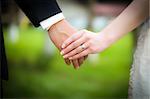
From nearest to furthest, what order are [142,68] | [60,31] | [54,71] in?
1. [142,68]
2. [60,31]
3. [54,71]

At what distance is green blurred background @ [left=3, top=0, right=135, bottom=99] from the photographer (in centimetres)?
140

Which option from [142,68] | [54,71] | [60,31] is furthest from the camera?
[54,71]

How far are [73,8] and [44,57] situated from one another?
273 mm

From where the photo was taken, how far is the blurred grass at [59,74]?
142cm

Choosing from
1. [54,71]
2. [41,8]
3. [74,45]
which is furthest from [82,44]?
[54,71]

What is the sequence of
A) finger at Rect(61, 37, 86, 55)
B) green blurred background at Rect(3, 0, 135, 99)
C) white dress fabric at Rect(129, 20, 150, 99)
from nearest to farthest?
white dress fabric at Rect(129, 20, 150, 99) < finger at Rect(61, 37, 86, 55) < green blurred background at Rect(3, 0, 135, 99)

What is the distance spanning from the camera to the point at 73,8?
1.29 m

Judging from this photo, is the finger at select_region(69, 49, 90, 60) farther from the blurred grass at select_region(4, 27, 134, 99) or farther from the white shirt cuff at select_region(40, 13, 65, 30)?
the blurred grass at select_region(4, 27, 134, 99)

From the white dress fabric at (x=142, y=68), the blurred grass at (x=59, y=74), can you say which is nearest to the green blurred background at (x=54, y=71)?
the blurred grass at (x=59, y=74)

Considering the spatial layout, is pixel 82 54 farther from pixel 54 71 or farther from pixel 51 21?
pixel 54 71

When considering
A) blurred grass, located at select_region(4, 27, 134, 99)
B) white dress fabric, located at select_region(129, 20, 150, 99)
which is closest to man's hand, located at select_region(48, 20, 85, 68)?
white dress fabric, located at select_region(129, 20, 150, 99)

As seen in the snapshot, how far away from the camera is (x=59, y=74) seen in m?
1.48

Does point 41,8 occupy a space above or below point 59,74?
above

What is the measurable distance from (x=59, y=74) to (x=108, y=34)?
0.50m
